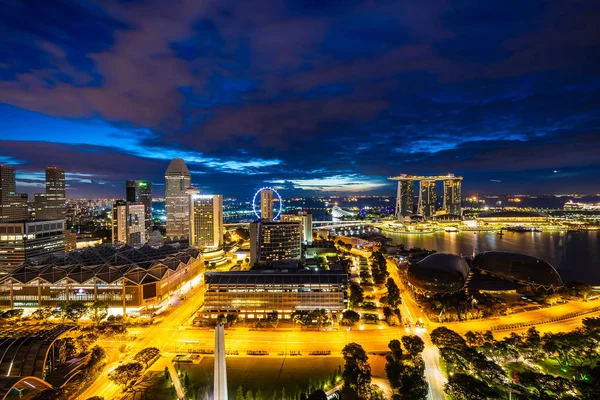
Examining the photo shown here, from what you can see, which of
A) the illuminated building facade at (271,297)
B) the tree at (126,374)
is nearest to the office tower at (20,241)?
the illuminated building facade at (271,297)

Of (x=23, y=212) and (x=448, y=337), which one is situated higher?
(x=23, y=212)

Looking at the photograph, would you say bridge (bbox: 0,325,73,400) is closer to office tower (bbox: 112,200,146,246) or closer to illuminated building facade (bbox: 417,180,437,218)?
office tower (bbox: 112,200,146,246)

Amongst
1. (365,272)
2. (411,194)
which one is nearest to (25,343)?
(365,272)

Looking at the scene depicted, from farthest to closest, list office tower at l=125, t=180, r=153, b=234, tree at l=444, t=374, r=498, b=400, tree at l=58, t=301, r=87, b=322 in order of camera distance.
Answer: office tower at l=125, t=180, r=153, b=234 < tree at l=58, t=301, r=87, b=322 < tree at l=444, t=374, r=498, b=400

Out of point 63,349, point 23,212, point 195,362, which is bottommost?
point 195,362

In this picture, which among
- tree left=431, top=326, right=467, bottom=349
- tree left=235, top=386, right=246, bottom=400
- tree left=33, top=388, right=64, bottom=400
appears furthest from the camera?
tree left=431, top=326, right=467, bottom=349

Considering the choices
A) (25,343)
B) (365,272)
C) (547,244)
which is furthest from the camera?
(547,244)

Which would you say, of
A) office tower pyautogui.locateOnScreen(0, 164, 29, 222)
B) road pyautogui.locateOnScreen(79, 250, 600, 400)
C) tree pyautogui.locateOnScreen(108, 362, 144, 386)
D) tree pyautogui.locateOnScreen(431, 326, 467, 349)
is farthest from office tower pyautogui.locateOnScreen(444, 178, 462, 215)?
office tower pyautogui.locateOnScreen(0, 164, 29, 222)

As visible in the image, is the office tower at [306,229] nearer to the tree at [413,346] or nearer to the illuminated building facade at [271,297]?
the illuminated building facade at [271,297]

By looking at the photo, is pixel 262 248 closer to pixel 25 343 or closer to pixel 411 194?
pixel 25 343
